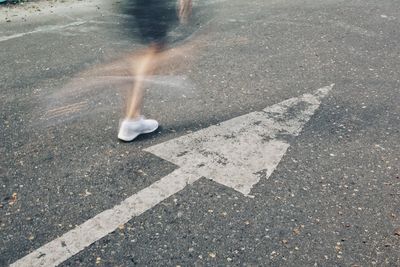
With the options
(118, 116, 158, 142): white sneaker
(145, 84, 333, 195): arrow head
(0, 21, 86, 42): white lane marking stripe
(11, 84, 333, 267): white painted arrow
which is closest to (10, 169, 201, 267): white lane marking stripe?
(11, 84, 333, 267): white painted arrow

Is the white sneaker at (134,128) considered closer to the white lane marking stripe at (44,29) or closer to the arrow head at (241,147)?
the arrow head at (241,147)

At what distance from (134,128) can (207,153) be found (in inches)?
30.9

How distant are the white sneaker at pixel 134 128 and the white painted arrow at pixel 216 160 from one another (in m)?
0.28

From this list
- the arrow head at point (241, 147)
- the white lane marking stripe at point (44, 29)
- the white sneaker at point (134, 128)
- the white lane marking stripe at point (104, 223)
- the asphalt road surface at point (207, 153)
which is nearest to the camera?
the white lane marking stripe at point (104, 223)

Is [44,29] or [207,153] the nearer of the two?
[207,153]

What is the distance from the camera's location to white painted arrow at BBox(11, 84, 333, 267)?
295cm

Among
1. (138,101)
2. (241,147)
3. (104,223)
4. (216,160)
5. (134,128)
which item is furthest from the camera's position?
(138,101)

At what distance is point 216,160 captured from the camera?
3.84 metres

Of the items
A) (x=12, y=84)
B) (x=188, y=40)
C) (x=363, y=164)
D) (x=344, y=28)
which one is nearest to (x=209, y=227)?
(x=363, y=164)

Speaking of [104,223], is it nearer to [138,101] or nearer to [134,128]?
[134,128]

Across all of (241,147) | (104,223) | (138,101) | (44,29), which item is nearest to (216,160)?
(241,147)

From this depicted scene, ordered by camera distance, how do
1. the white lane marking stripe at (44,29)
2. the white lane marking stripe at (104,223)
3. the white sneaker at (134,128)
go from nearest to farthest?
the white lane marking stripe at (104,223) → the white sneaker at (134,128) → the white lane marking stripe at (44,29)

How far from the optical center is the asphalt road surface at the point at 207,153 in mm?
2941

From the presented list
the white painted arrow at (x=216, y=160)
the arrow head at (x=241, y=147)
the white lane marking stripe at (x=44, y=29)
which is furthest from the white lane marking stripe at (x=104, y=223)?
the white lane marking stripe at (x=44, y=29)
